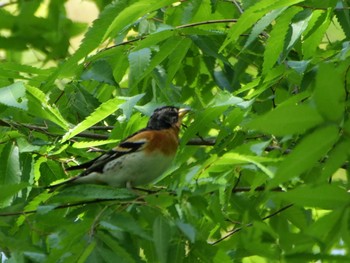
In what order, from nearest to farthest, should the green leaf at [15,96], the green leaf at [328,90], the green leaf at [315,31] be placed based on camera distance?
the green leaf at [328,90]
the green leaf at [15,96]
the green leaf at [315,31]

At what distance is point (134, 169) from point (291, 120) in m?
2.25

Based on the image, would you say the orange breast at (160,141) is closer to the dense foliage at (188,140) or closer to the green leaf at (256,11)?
the dense foliage at (188,140)

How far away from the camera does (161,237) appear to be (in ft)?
12.3

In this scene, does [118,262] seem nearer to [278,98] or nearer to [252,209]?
[252,209]

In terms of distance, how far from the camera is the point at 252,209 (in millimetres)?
4605

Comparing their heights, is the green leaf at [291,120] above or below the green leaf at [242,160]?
above

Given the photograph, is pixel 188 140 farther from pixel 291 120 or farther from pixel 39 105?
pixel 291 120

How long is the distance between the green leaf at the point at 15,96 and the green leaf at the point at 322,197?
1.91 metres

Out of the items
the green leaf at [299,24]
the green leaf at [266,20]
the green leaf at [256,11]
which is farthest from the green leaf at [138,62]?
the green leaf at [299,24]

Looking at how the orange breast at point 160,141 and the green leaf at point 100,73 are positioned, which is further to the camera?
the green leaf at point 100,73

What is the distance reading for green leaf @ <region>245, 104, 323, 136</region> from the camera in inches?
112

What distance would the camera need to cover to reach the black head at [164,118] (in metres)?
5.41

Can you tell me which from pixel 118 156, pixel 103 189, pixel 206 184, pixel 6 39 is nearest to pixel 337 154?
pixel 206 184

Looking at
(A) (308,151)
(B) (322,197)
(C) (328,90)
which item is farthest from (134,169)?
(C) (328,90)
